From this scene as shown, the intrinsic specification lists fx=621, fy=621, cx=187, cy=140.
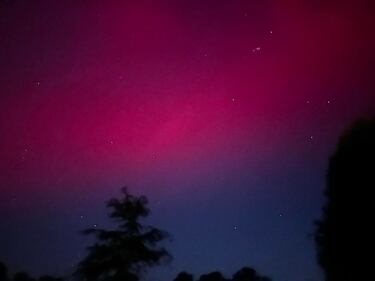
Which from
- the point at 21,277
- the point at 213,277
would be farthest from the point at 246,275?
the point at 21,277

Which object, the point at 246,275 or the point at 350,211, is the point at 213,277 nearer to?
the point at 246,275

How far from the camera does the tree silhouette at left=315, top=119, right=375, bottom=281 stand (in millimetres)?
14328

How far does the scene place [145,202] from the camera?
2875 cm

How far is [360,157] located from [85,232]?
54.9 ft

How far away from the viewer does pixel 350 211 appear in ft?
48.4

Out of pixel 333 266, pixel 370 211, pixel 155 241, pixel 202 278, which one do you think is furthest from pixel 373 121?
pixel 202 278

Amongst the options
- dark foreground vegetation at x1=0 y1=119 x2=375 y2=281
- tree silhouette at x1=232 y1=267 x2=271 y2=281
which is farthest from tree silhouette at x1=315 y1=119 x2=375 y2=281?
tree silhouette at x1=232 y1=267 x2=271 y2=281

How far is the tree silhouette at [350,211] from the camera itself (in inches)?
564

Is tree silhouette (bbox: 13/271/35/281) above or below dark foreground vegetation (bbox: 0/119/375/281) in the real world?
above

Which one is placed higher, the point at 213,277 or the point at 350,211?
the point at 213,277

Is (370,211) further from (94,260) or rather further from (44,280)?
(44,280)

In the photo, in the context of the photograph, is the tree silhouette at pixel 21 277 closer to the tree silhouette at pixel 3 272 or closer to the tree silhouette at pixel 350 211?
the tree silhouette at pixel 3 272

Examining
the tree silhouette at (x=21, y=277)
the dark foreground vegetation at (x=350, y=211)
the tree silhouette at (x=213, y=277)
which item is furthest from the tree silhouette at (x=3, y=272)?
the dark foreground vegetation at (x=350, y=211)

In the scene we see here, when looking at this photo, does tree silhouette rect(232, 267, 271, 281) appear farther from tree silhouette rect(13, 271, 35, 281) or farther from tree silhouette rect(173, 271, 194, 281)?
tree silhouette rect(13, 271, 35, 281)
